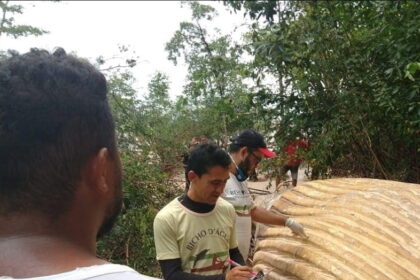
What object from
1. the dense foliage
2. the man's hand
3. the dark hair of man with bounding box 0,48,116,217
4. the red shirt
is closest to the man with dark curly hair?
the dark hair of man with bounding box 0,48,116,217

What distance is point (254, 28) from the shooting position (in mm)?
5242

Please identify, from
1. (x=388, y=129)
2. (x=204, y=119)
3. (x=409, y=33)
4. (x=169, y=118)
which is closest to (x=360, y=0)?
(x=409, y=33)

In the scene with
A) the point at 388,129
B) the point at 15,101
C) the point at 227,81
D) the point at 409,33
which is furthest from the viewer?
the point at 227,81

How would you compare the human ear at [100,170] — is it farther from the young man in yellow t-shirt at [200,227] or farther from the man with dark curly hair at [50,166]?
the young man in yellow t-shirt at [200,227]

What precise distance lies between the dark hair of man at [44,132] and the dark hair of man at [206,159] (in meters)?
1.34

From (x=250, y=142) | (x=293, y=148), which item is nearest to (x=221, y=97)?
(x=293, y=148)

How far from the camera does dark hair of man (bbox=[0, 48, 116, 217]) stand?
2.19 feet

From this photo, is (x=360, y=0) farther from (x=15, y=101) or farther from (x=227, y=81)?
(x=15, y=101)

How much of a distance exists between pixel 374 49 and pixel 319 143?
104 cm

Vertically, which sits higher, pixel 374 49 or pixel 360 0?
pixel 360 0

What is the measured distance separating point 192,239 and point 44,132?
51.8 inches

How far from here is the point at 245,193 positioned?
9.26ft

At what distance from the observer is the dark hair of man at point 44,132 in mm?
667

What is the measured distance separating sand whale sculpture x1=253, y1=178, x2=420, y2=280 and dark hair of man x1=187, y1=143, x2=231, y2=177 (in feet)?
1.87
